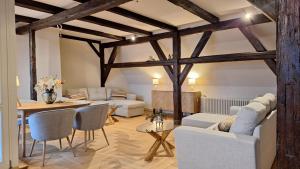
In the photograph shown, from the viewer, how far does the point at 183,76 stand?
17.9 feet

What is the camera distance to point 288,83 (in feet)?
4.09

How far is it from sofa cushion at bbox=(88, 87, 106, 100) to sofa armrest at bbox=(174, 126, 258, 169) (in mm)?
4836

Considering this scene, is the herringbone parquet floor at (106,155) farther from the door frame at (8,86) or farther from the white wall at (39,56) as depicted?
the white wall at (39,56)

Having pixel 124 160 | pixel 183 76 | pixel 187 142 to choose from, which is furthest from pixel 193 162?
pixel 183 76

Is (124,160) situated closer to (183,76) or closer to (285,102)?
(285,102)

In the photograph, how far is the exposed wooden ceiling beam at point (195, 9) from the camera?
3408 mm

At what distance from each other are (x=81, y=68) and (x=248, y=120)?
5884mm

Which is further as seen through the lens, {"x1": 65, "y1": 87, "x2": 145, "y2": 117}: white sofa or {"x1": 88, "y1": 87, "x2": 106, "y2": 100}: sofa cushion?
{"x1": 88, "y1": 87, "x2": 106, "y2": 100}: sofa cushion

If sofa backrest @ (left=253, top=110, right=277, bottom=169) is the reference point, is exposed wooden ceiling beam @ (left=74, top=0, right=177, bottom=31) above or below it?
above

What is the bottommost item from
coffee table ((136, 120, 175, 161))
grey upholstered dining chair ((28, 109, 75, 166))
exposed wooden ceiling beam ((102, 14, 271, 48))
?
coffee table ((136, 120, 175, 161))

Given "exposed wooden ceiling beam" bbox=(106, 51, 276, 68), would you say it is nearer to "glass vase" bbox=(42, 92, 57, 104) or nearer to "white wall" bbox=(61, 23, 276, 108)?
"white wall" bbox=(61, 23, 276, 108)

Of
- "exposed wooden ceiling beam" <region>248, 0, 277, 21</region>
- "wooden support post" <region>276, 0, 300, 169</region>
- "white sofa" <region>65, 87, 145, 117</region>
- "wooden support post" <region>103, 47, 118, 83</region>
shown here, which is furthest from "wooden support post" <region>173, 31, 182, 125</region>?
"wooden support post" <region>276, 0, 300, 169</region>

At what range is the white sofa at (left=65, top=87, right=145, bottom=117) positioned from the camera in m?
6.31

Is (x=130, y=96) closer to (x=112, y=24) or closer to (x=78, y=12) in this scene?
(x=112, y=24)
